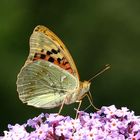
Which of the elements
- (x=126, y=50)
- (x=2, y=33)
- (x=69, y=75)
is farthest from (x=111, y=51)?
(x=69, y=75)

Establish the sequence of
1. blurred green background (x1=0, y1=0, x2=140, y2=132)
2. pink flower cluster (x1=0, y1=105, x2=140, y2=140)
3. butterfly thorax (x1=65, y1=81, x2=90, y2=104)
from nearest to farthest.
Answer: pink flower cluster (x1=0, y1=105, x2=140, y2=140) → butterfly thorax (x1=65, y1=81, x2=90, y2=104) → blurred green background (x1=0, y1=0, x2=140, y2=132)

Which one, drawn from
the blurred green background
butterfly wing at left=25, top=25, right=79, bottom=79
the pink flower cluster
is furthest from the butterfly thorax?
the blurred green background

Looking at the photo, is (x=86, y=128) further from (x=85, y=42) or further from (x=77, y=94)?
(x=85, y=42)

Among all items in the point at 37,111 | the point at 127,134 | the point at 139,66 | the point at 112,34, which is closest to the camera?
the point at 127,134

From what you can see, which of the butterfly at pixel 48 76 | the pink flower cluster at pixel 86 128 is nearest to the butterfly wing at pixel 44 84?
the butterfly at pixel 48 76

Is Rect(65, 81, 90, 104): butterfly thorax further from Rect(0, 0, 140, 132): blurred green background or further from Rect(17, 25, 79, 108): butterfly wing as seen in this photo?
Rect(0, 0, 140, 132): blurred green background

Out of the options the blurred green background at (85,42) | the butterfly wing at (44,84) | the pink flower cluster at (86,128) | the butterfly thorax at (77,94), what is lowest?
the pink flower cluster at (86,128)

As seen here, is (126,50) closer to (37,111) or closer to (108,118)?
(37,111)

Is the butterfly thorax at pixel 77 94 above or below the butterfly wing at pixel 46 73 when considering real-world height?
below

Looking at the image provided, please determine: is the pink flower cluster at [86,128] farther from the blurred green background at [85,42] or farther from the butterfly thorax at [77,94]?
the blurred green background at [85,42]
